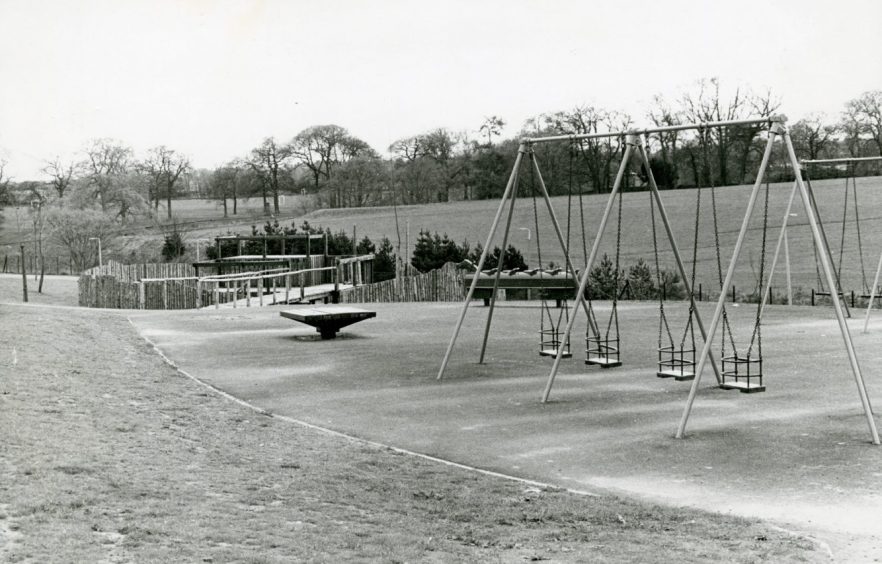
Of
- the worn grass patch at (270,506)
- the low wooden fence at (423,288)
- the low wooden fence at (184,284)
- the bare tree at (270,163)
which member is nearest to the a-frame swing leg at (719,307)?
the worn grass patch at (270,506)

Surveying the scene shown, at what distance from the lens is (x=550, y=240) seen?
59.0m

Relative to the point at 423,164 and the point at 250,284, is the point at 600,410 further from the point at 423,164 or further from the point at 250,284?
the point at 423,164

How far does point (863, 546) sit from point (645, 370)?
346 inches

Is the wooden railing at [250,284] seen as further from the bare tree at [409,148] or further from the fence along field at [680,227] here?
the bare tree at [409,148]

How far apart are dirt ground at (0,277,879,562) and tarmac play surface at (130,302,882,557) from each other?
3.1 inches

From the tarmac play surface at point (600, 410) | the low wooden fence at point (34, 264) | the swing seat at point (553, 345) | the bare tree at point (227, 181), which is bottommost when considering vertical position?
the tarmac play surface at point (600, 410)

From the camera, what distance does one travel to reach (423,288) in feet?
115

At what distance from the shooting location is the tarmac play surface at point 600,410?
28.7 ft

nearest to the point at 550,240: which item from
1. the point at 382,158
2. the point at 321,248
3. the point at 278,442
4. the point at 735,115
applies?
the point at 321,248

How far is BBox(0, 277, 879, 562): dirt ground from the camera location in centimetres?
655

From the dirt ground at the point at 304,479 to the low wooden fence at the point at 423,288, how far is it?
19495 mm

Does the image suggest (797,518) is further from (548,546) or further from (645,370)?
(645,370)

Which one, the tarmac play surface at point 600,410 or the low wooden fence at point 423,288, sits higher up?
the low wooden fence at point 423,288

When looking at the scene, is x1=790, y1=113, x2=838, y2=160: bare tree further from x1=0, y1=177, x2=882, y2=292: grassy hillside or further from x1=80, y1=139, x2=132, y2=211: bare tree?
x1=80, y1=139, x2=132, y2=211: bare tree
